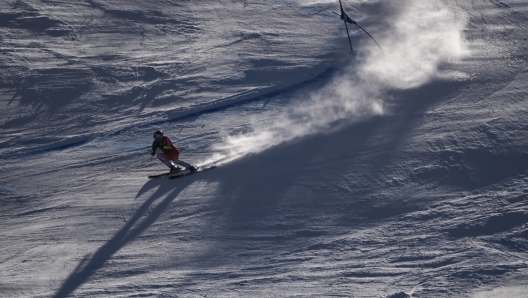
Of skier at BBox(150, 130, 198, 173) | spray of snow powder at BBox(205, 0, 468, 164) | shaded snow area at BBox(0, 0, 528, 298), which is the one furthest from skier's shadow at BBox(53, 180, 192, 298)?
spray of snow powder at BBox(205, 0, 468, 164)

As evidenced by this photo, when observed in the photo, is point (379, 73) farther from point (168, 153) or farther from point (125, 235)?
point (125, 235)

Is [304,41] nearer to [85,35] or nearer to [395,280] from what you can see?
[85,35]

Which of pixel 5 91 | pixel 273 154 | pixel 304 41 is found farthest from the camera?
pixel 304 41

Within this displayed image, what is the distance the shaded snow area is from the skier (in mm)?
259

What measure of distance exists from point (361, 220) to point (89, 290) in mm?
3693

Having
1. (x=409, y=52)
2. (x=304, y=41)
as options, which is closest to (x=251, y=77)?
(x=304, y=41)

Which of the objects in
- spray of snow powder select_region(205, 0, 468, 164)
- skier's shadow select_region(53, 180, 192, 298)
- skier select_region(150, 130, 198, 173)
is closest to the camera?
skier's shadow select_region(53, 180, 192, 298)

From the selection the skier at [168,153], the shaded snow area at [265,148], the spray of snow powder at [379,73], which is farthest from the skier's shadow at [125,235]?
the spray of snow powder at [379,73]

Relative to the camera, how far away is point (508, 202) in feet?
28.1

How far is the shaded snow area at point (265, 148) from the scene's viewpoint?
788cm

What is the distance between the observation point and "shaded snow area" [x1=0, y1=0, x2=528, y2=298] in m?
7.88

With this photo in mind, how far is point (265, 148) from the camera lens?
1002 cm

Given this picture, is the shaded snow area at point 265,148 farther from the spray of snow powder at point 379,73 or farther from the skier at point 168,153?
the skier at point 168,153

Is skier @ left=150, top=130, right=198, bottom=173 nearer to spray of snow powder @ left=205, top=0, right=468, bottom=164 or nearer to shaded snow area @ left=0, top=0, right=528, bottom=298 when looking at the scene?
shaded snow area @ left=0, top=0, right=528, bottom=298
